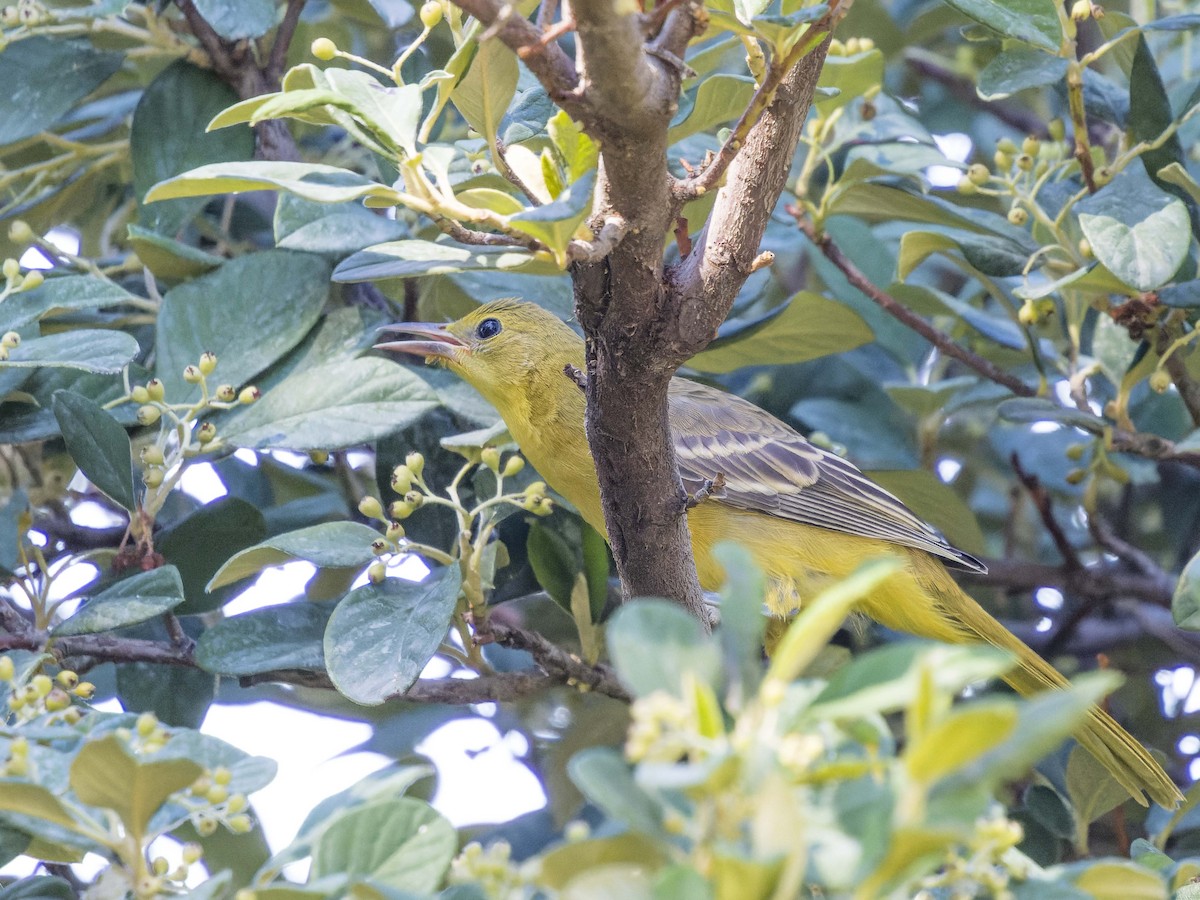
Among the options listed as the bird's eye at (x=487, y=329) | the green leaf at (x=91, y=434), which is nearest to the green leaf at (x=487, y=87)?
the green leaf at (x=91, y=434)

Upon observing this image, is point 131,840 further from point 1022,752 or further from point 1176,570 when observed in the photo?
point 1176,570

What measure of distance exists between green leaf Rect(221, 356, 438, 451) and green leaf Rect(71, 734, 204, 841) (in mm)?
1497

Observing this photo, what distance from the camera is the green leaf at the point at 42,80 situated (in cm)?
342

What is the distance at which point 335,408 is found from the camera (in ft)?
9.83

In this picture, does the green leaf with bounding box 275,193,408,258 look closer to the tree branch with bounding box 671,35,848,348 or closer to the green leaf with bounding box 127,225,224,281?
the green leaf with bounding box 127,225,224,281

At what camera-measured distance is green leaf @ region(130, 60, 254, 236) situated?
3404 millimetres

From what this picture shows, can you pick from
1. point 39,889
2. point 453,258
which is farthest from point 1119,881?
point 39,889

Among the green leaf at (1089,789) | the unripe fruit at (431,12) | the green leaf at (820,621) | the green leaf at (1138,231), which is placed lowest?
the green leaf at (1089,789)

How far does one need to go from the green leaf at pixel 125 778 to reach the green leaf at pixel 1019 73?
2520mm

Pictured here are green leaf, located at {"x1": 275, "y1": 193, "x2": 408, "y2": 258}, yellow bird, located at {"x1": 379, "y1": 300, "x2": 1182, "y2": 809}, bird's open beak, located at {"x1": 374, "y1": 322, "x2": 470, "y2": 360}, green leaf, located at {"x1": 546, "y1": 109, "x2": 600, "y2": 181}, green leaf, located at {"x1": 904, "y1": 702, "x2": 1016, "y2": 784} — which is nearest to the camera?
green leaf, located at {"x1": 904, "y1": 702, "x2": 1016, "y2": 784}

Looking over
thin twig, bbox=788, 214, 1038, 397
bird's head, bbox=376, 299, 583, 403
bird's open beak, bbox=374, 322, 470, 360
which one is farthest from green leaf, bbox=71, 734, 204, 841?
thin twig, bbox=788, 214, 1038, 397

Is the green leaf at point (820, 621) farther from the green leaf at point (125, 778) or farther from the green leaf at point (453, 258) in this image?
the green leaf at point (453, 258)

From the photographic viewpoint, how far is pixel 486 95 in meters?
2.01

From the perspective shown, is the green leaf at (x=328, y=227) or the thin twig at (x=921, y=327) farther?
the thin twig at (x=921, y=327)
